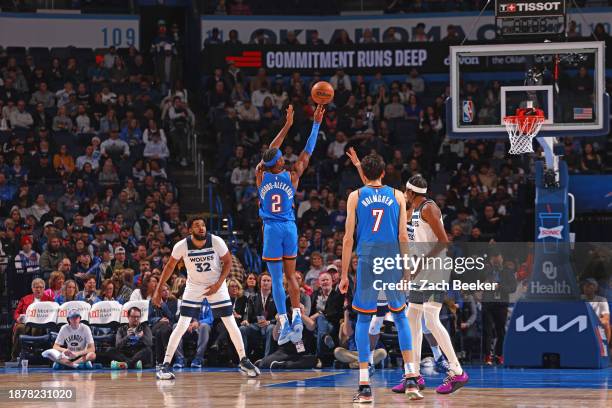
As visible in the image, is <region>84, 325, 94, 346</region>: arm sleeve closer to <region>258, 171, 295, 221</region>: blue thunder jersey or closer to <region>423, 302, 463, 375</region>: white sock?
<region>258, 171, 295, 221</region>: blue thunder jersey

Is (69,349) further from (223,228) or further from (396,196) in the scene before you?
(396,196)

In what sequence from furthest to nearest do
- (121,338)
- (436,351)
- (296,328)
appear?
(121,338)
(296,328)
(436,351)

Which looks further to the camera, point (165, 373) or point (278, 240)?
point (278, 240)

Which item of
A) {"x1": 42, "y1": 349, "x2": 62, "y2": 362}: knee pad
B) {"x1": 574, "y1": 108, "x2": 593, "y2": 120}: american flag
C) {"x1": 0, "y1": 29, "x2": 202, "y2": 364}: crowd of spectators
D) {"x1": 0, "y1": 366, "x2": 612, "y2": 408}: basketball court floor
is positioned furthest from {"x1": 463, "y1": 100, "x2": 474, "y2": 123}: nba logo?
{"x1": 42, "y1": 349, "x2": 62, "y2": 362}: knee pad

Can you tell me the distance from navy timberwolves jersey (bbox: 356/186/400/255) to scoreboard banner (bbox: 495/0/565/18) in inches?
213

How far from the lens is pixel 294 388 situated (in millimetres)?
13227

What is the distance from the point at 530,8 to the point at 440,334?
592 cm

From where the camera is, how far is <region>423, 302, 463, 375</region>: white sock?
12.0m

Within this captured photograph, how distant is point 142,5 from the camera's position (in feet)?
101

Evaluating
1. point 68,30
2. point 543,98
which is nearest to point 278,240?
point 543,98

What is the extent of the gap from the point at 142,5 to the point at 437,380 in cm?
1914

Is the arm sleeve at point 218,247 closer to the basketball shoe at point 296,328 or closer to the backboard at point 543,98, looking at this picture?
the basketball shoe at point 296,328

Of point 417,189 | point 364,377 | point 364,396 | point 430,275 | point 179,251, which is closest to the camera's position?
point 364,396

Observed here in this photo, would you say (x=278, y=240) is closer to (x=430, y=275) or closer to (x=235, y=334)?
(x=235, y=334)
